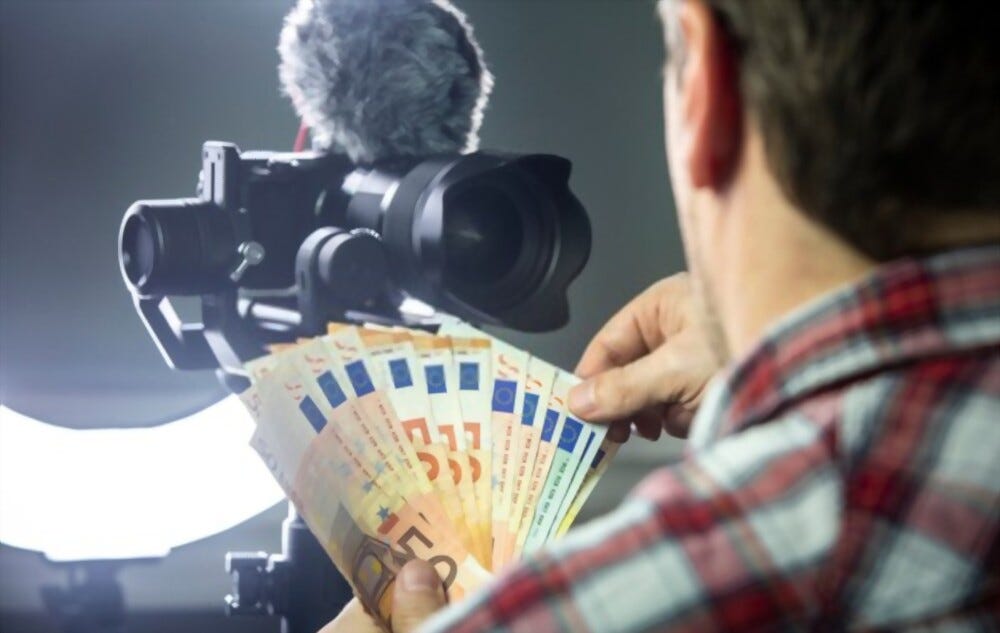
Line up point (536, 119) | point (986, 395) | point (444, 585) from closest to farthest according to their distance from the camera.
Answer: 1. point (986, 395)
2. point (444, 585)
3. point (536, 119)

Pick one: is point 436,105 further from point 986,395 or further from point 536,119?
point 986,395

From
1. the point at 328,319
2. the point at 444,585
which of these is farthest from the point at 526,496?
the point at 328,319

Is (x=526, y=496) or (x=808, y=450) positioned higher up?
(x=808, y=450)

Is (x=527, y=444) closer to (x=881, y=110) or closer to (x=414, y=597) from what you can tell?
(x=414, y=597)

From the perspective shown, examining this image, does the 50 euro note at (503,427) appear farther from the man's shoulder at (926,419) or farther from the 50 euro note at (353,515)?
the man's shoulder at (926,419)

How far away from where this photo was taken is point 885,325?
1.56ft

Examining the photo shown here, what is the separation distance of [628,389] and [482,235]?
0.67ft

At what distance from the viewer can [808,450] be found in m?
0.46

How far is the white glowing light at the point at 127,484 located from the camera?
4.15 feet

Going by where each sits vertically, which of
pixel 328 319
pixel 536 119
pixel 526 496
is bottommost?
pixel 526 496

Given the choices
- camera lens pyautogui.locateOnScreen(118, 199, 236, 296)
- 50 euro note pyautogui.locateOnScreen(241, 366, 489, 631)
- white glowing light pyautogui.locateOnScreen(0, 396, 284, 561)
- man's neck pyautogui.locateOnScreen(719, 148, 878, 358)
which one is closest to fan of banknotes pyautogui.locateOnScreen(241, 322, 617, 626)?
50 euro note pyautogui.locateOnScreen(241, 366, 489, 631)

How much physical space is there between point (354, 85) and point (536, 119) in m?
0.37

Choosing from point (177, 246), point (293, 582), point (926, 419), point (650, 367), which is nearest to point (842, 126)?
point (926, 419)

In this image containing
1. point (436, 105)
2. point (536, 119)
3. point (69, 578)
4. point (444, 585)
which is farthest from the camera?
point (536, 119)
